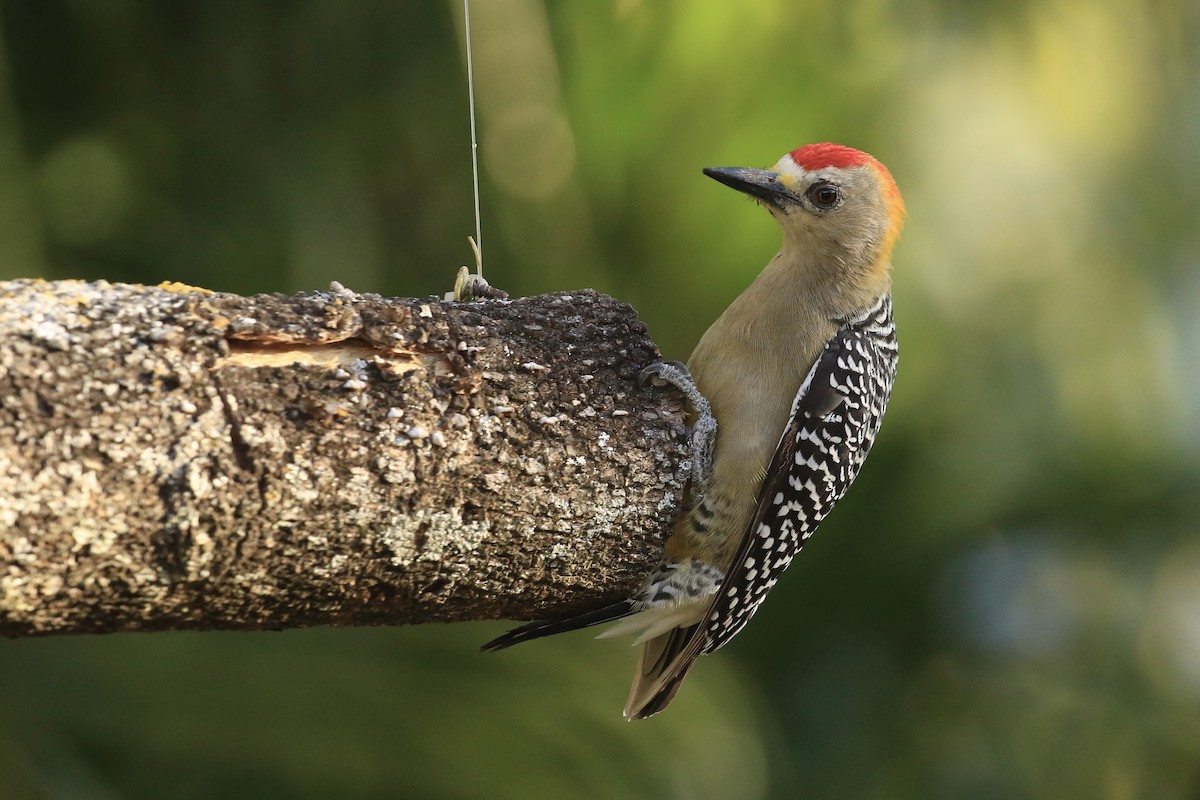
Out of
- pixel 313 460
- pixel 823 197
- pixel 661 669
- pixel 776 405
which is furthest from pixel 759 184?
pixel 313 460

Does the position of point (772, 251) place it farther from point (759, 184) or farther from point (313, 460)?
point (313, 460)

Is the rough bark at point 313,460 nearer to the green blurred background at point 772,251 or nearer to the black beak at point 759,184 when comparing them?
the black beak at point 759,184

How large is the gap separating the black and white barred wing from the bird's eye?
36 centimetres

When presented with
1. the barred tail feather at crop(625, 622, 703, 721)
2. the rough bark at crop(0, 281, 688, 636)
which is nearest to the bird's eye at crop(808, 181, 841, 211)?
the rough bark at crop(0, 281, 688, 636)

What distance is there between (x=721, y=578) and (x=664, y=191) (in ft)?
6.91

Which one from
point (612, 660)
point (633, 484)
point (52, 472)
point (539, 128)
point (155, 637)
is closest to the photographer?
point (52, 472)

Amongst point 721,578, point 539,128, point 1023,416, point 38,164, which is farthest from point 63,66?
point 1023,416

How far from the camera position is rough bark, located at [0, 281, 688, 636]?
65.1 inches

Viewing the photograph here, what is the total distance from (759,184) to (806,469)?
838mm

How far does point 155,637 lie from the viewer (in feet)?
12.7

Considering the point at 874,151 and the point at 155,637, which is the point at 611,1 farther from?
the point at 155,637

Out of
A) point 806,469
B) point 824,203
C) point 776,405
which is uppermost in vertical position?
point 824,203

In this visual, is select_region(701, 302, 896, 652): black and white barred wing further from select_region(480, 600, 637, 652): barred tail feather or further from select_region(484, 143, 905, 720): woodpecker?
select_region(480, 600, 637, 652): barred tail feather

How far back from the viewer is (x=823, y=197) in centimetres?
321
